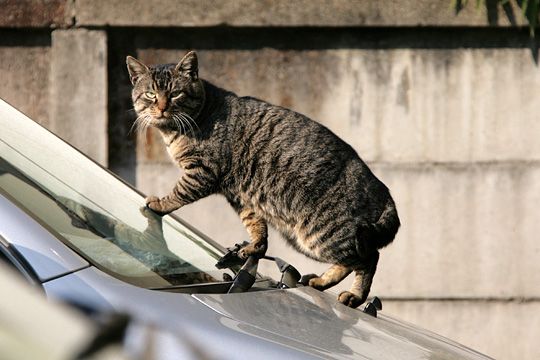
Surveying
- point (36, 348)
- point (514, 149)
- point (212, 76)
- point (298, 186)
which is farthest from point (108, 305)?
point (514, 149)

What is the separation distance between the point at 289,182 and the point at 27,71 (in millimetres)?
2472

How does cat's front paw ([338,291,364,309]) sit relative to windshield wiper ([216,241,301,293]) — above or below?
below

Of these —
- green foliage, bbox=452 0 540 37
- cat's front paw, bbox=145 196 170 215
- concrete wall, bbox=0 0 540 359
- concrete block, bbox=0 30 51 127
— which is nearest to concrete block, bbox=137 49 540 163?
concrete wall, bbox=0 0 540 359

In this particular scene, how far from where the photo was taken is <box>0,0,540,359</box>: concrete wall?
600 centimetres

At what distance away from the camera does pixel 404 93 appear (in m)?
6.04

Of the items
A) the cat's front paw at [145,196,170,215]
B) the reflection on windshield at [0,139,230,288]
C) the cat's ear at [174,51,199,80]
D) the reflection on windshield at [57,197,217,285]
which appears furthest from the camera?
the cat's ear at [174,51,199,80]

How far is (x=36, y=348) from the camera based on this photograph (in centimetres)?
94

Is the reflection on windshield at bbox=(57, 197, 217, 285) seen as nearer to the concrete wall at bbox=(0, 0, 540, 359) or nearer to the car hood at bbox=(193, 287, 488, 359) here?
the car hood at bbox=(193, 287, 488, 359)

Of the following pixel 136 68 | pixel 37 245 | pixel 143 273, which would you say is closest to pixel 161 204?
pixel 136 68

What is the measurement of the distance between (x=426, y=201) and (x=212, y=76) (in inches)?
60.3

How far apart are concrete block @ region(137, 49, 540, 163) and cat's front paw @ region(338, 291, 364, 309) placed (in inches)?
87.6

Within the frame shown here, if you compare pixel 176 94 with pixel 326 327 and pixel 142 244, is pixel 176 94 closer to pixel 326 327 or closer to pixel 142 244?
pixel 142 244

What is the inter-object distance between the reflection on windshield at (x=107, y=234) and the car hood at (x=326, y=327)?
21cm

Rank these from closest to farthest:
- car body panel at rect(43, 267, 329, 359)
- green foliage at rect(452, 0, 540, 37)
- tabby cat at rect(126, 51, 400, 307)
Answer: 1. car body panel at rect(43, 267, 329, 359)
2. tabby cat at rect(126, 51, 400, 307)
3. green foliage at rect(452, 0, 540, 37)
